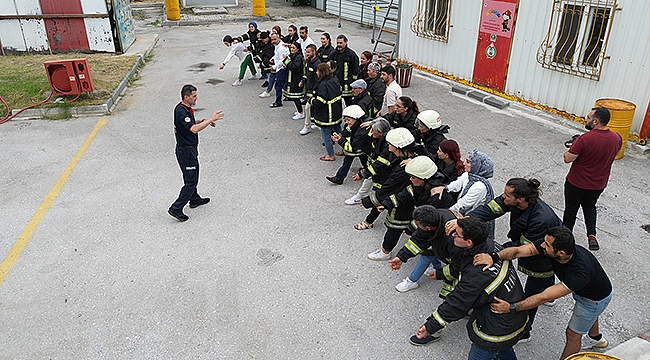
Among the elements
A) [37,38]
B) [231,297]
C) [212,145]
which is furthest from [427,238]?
[37,38]

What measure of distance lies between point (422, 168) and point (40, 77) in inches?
430

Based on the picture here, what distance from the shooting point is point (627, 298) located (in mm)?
4809

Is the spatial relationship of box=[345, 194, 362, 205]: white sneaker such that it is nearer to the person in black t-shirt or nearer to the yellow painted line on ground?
the person in black t-shirt

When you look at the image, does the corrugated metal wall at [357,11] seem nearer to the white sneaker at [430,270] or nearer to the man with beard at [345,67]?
the man with beard at [345,67]

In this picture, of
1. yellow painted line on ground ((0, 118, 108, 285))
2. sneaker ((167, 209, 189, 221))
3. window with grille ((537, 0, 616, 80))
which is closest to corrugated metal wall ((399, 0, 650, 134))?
window with grille ((537, 0, 616, 80))

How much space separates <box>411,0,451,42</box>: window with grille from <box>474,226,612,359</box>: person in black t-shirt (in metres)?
9.12

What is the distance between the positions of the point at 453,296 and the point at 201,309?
2517mm

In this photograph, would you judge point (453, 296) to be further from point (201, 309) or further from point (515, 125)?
point (515, 125)

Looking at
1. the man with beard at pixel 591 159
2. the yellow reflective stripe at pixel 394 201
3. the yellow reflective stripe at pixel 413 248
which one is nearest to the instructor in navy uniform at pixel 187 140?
the yellow reflective stripe at pixel 394 201

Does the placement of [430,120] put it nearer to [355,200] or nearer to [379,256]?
[355,200]

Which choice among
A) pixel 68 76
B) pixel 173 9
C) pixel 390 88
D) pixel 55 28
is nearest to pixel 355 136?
pixel 390 88

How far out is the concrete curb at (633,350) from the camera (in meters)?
3.94

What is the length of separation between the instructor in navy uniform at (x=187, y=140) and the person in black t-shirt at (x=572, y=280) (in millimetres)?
3847

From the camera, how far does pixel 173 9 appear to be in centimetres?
2008
